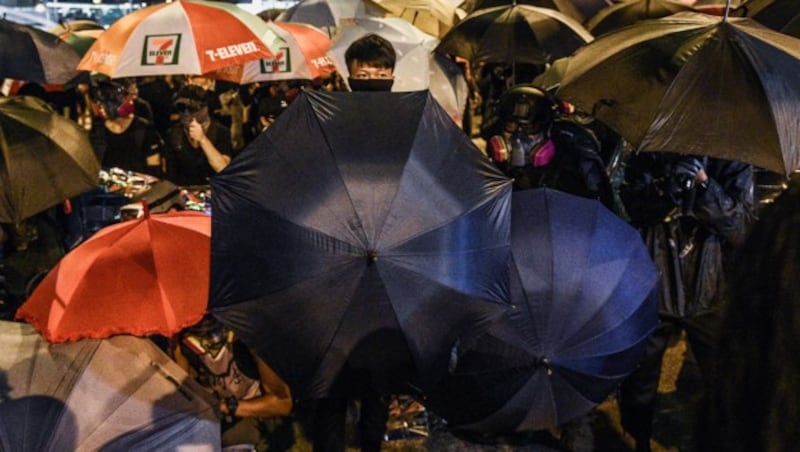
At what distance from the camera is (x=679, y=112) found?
3986mm

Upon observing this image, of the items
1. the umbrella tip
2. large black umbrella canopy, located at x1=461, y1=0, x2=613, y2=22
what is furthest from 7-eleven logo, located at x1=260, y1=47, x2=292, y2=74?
the umbrella tip

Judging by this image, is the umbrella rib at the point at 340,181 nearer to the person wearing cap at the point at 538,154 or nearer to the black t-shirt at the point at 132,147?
the person wearing cap at the point at 538,154

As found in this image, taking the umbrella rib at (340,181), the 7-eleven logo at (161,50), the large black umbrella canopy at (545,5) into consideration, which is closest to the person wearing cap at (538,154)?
the umbrella rib at (340,181)

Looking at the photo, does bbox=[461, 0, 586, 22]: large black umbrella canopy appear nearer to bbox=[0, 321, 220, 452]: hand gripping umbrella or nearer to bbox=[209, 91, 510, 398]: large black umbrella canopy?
bbox=[209, 91, 510, 398]: large black umbrella canopy

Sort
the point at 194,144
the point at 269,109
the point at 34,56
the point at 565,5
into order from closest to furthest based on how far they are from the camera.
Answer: the point at 194,144 → the point at 269,109 → the point at 34,56 → the point at 565,5

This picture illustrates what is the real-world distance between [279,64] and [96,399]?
5144mm

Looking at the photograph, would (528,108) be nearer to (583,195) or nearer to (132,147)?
(583,195)

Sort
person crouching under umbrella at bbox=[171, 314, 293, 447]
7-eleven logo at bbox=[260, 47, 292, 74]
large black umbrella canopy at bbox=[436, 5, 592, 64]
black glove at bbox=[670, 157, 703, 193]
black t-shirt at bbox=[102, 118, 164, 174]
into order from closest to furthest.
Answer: person crouching under umbrella at bbox=[171, 314, 293, 447] → black glove at bbox=[670, 157, 703, 193] → black t-shirt at bbox=[102, 118, 164, 174] → large black umbrella canopy at bbox=[436, 5, 592, 64] → 7-eleven logo at bbox=[260, 47, 292, 74]

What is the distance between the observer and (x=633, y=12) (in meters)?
8.46

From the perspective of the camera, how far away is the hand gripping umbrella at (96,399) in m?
3.03

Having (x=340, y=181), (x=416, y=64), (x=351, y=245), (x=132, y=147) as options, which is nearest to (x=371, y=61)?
(x=340, y=181)

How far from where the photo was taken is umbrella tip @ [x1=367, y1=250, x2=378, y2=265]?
3.20 metres

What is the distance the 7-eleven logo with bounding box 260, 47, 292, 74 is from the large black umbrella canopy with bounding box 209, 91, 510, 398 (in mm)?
4423

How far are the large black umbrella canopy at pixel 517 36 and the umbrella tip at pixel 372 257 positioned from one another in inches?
178
